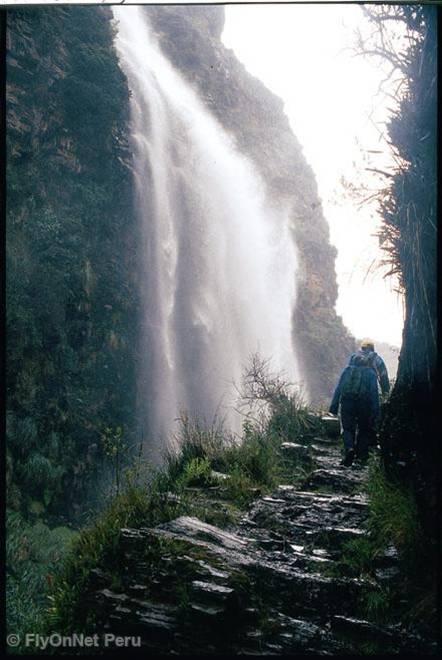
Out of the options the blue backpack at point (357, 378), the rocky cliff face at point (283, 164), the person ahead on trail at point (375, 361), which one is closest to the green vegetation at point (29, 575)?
the blue backpack at point (357, 378)

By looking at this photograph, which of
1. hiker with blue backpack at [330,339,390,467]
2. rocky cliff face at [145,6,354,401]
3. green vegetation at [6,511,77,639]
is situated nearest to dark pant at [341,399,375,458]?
hiker with blue backpack at [330,339,390,467]

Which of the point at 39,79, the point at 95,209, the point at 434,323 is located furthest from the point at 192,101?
the point at 434,323

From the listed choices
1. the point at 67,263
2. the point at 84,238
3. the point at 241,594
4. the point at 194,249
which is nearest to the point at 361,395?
the point at 241,594

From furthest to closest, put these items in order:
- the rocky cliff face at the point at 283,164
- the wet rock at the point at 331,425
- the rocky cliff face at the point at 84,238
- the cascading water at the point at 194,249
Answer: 1. the cascading water at the point at 194,249
2. the rocky cliff face at the point at 84,238
3. the rocky cliff face at the point at 283,164
4. the wet rock at the point at 331,425

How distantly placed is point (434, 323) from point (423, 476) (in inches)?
41.3

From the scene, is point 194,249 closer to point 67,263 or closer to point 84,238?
point 84,238

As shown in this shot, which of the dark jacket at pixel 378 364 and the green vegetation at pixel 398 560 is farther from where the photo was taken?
the dark jacket at pixel 378 364

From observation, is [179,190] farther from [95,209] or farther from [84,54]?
[84,54]

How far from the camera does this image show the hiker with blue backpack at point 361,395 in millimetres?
5398

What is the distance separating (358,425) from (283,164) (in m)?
5.88

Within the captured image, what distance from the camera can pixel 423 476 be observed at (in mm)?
4176

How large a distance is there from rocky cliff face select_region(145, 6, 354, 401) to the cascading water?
12.3 inches

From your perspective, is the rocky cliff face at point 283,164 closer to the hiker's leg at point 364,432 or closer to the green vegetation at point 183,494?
the hiker's leg at point 364,432

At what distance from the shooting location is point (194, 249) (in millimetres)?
14508
